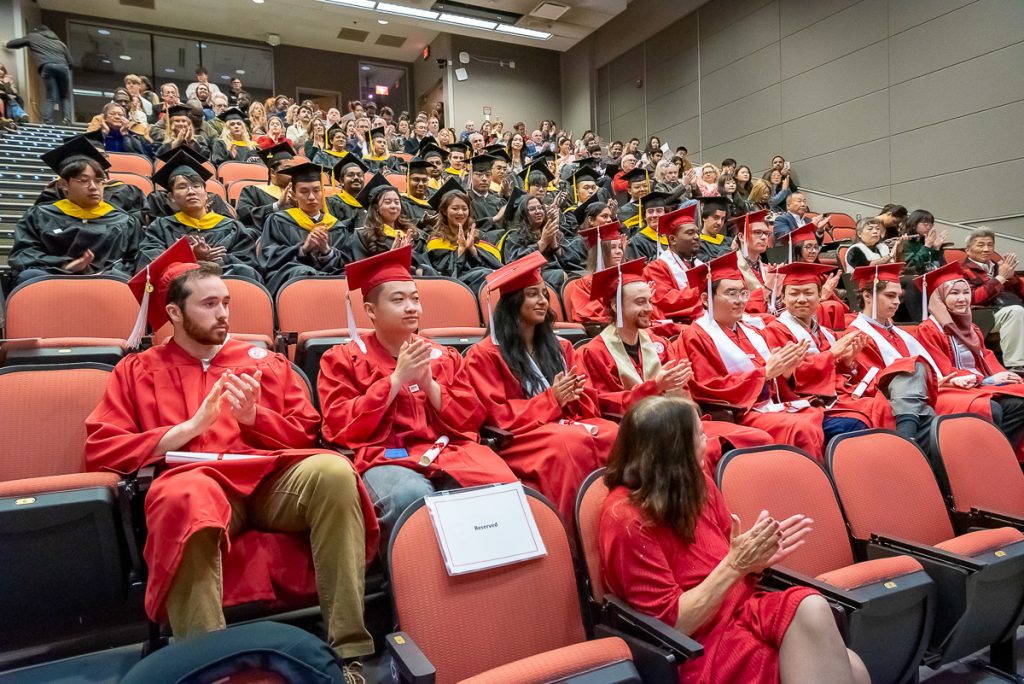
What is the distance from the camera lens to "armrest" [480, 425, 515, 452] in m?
2.56

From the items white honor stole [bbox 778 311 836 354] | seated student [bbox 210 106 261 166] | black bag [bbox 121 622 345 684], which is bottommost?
black bag [bbox 121 622 345 684]

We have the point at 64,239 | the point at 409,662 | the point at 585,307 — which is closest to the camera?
the point at 409,662

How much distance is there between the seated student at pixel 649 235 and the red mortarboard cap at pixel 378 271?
3520mm

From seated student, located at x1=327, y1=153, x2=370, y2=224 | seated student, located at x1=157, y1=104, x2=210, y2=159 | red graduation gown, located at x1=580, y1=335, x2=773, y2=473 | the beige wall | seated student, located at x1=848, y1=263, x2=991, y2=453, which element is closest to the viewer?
red graduation gown, located at x1=580, y1=335, x2=773, y2=473

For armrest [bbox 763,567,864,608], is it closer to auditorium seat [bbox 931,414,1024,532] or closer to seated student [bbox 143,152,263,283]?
auditorium seat [bbox 931,414,1024,532]

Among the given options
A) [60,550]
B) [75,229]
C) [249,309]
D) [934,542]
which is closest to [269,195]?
[75,229]

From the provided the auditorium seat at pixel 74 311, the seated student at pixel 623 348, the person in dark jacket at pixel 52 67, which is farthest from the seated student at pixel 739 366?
the person in dark jacket at pixel 52 67

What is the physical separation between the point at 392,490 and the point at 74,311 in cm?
201

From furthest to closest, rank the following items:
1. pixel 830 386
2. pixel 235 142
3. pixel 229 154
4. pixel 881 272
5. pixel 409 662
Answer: pixel 235 142 → pixel 229 154 → pixel 881 272 → pixel 830 386 → pixel 409 662

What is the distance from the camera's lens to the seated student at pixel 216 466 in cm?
163

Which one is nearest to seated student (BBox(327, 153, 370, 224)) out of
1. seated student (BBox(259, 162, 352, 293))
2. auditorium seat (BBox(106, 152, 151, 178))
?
seated student (BBox(259, 162, 352, 293))

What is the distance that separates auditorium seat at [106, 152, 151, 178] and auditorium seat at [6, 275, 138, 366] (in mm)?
4522

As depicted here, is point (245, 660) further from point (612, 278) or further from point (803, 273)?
point (803, 273)

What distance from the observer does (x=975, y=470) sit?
2.73 meters
